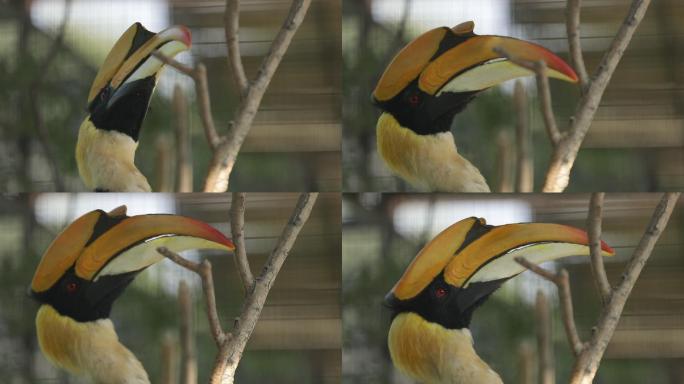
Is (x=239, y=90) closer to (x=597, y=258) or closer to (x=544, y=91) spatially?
(x=544, y=91)

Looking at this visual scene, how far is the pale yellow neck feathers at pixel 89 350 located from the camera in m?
1.70

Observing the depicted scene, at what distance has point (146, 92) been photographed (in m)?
1.74

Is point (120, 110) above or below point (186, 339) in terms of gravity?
above

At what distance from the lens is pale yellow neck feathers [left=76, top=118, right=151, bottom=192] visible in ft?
5.68

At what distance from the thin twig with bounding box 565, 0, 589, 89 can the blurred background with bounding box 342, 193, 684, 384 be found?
25cm

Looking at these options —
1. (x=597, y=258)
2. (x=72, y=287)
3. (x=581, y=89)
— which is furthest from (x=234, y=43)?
(x=597, y=258)

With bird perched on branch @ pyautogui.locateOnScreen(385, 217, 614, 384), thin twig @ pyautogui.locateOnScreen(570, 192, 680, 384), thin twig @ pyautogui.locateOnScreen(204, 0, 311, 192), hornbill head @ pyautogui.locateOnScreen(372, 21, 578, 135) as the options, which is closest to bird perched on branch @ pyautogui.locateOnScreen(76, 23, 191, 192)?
thin twig @ pyautogui.locateOnScreen(204, 0, 311, 192)

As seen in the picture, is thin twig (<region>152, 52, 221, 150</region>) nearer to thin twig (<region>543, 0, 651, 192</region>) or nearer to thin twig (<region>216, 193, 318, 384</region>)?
thin twig (<region>216, 193, 318, 384</region>)

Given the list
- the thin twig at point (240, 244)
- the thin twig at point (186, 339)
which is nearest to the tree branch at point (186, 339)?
the thin twig at point (186, 339)

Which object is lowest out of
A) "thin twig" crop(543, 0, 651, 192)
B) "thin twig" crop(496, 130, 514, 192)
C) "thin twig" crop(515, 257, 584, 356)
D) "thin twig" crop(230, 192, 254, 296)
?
"thin twig" crop(515, 257, 584, 356)

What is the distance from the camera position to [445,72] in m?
1.71

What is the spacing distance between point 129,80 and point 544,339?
1.03 metres

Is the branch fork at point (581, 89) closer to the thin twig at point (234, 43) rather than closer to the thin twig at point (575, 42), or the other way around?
the thin twig at point (575, 42)

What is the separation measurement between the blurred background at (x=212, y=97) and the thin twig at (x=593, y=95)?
0.48 m
